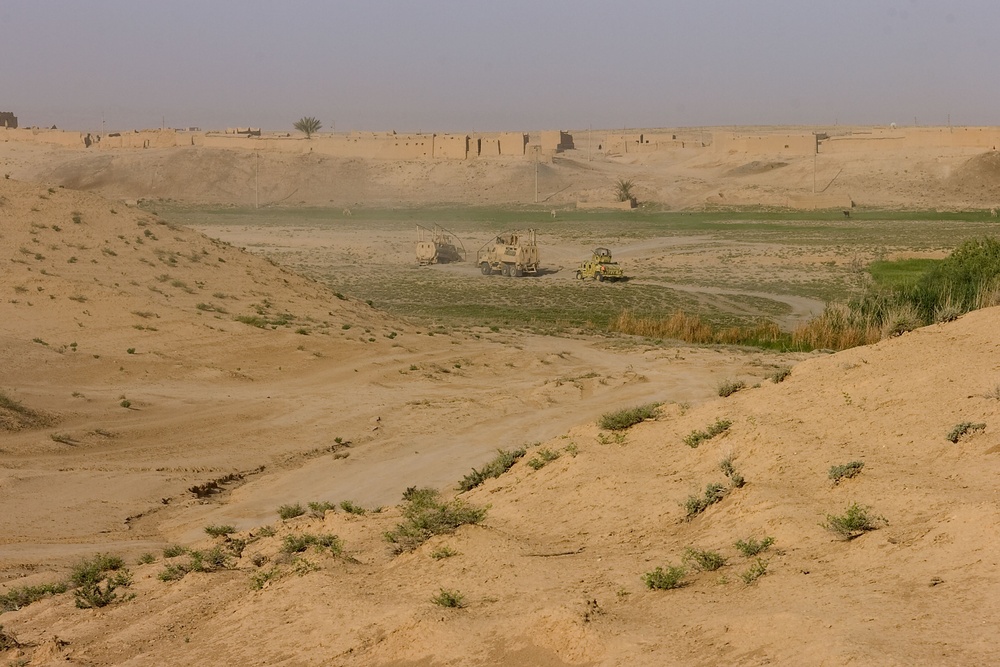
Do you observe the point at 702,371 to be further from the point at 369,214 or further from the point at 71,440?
the point at 369,214

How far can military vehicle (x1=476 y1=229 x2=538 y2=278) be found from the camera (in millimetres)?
44312

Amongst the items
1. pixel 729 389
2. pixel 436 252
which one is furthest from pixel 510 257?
pixel 729 389

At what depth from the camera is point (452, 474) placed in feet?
46.9

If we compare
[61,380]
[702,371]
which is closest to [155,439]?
[61,380]

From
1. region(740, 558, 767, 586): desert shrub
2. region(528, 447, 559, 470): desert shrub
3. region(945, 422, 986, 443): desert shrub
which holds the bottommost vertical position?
region(528, 447, 559, 470): desert shrub

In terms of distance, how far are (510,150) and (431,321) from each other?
2861 inches

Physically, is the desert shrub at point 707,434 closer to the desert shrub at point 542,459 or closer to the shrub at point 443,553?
the desert shrub at point 542,459

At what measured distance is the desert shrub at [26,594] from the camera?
376 inches

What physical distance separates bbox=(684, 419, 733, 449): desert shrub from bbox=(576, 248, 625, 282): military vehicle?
103 feet

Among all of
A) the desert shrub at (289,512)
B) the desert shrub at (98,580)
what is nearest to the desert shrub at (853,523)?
the desert shrub at (98,580)

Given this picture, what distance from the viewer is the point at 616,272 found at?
42188 millimetres

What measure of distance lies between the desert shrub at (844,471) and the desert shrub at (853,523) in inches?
37.8

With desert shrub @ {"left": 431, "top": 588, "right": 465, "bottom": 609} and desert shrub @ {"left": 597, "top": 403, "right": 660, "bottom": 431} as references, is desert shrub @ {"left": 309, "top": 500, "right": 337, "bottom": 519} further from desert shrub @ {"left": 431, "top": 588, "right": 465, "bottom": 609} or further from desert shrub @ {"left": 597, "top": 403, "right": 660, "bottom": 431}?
desert shrub @ {"left": 431, "top": 588, "right": 465, "bottom": 609}

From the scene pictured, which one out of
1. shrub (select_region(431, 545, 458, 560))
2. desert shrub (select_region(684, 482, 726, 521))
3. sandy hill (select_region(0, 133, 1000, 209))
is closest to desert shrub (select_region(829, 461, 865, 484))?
desert shrub (select_region(684, 482, 726, 521))
